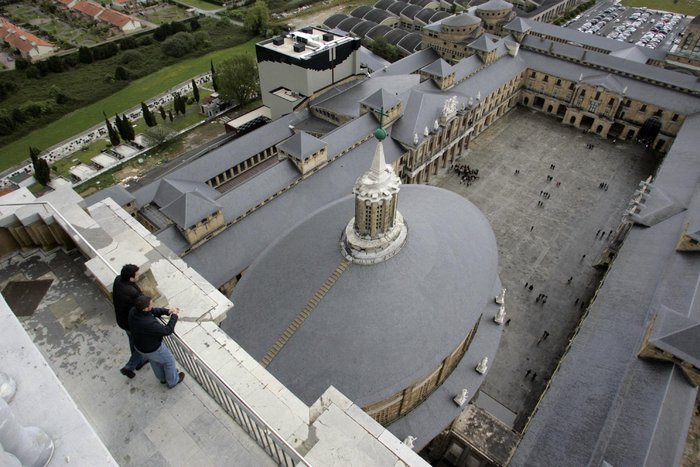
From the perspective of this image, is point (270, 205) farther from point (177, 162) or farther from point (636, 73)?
point (636, 73)

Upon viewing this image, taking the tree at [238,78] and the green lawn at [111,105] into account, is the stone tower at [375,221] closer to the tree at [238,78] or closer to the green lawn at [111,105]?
the tree at [238,78]

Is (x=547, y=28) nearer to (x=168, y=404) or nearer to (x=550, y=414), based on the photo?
(x=550, y=414)

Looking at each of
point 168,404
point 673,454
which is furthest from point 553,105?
point 168,404

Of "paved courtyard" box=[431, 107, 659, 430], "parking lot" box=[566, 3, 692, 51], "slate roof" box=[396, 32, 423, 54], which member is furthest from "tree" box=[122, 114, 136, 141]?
"parking lot" box=[566, 3, 692, 51]

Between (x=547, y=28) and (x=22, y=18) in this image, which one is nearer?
(x=547, y=28)

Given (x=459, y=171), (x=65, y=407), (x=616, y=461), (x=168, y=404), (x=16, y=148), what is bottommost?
(x=16, y=148)

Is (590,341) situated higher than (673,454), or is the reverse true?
(673,454)

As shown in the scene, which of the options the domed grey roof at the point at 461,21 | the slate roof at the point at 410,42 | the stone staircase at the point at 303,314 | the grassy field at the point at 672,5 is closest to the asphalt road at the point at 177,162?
the stone staircase at the point at 303,314

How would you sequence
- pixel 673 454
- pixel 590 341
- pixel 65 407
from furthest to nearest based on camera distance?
1. pixel 590 341
2. pixel 673 454
3. pixel 65 407

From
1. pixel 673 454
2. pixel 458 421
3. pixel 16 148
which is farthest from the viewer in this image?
pixel 16 148

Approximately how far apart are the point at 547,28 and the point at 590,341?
89.4 metres

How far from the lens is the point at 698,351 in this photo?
34.1m

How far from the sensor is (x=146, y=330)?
42.0 ft

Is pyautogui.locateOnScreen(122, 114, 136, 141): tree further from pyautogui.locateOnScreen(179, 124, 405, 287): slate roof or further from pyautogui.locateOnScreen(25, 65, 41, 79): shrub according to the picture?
pyautogui.locateOnScreen(25, 65, 41, 79): shrub
